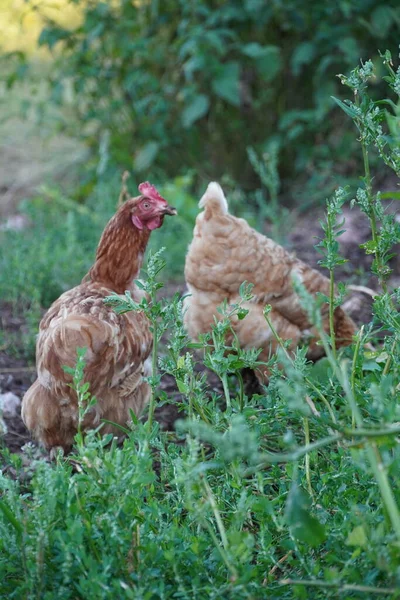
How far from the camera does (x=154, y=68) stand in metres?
6.65

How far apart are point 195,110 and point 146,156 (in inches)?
21.5

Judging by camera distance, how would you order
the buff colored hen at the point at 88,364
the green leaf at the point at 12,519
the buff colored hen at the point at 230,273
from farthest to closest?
the buff colored hen at the point at 230,273
the buff colored hen at the point at 88,364
the green leaf at the point at 12,519

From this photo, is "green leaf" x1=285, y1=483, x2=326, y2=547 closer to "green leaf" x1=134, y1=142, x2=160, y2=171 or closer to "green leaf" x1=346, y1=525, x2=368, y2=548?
"green leaf" x1=346, y1=525, x2=368, y2=548

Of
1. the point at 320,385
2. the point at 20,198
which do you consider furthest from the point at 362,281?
the point at 20,198

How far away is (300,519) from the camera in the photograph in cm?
148

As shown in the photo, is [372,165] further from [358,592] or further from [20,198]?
[358,592]

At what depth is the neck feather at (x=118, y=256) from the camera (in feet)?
10.5

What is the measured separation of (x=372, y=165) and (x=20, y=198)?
3106mm

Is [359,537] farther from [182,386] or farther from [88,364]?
[88,364]

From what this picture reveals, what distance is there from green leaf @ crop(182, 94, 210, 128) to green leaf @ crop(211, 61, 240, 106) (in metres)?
0.13

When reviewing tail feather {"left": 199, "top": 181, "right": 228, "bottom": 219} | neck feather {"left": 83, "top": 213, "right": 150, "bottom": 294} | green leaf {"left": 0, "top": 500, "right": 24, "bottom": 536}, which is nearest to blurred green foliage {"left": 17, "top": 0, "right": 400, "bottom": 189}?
tail feather {"left": 199, "top": 181, "right": 228, "bottom": 219}

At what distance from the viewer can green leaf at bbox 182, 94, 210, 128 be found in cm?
621

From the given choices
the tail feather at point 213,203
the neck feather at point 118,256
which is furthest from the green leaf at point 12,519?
the tail feather at point 213,203

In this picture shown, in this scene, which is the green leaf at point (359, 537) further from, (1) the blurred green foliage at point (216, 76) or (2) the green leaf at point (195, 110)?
(2) the green leaf at point (195, 110)
